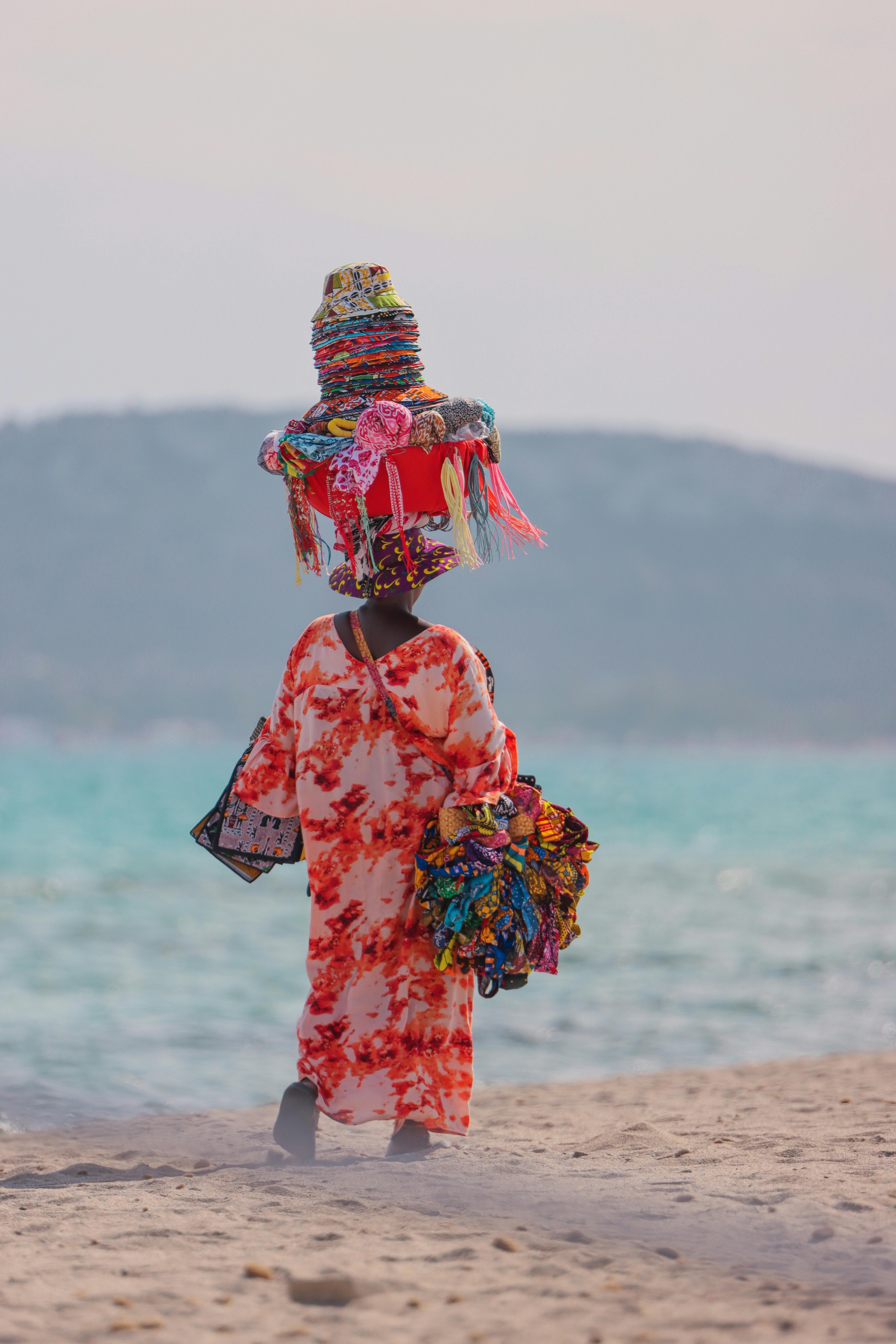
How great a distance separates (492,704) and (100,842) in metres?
19.6

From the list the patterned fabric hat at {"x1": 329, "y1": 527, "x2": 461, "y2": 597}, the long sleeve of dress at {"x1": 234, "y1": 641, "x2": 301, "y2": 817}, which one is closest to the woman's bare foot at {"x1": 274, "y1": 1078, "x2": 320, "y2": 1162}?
the long sleeve of dress at {"x1": 234, "y1": 641, "x2": 301, "y2": 817}

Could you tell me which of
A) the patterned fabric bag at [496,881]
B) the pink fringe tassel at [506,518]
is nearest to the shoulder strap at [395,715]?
the patterned fabric bag at [496,881]

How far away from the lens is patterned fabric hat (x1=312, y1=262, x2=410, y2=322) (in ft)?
12.3

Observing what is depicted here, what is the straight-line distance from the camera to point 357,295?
378 centimetres

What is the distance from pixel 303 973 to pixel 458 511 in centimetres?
564

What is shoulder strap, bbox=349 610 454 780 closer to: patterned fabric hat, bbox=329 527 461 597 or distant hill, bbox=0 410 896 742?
patterned fabric hat, bbox=329 527 461 597

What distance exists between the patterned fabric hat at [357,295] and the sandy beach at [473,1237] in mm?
2276

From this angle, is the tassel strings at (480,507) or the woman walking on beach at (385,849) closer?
the woman walking on beach at (385,849)

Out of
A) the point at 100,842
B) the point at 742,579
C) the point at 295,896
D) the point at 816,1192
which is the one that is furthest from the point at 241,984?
the point at 742,579

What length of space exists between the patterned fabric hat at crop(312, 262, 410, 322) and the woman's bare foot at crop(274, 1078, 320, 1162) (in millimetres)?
2078

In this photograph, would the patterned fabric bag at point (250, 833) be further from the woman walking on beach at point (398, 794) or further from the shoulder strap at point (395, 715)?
the shoulder strap at point (395, 715)

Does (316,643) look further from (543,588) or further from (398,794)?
(543,588)

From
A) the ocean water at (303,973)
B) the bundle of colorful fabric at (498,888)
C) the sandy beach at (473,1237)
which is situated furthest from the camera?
the ocean water at (303,973)

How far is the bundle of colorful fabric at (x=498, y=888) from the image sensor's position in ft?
11.2
